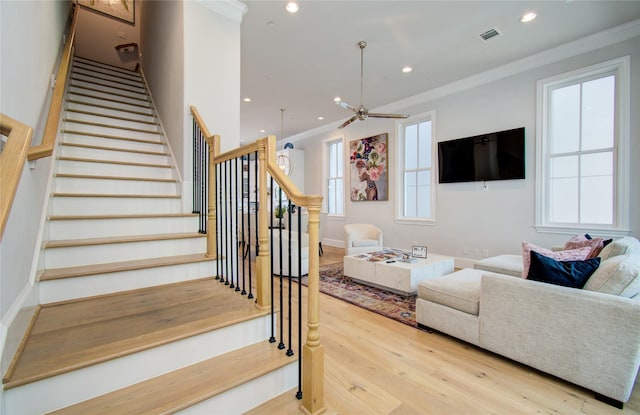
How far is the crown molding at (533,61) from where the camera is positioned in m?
3.38

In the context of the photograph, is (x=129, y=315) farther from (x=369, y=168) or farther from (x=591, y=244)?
(x=369, y=168)

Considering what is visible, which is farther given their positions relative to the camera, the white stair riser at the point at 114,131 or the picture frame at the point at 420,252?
the picture frame at the point at 420,252

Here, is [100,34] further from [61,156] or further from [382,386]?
[382,386]

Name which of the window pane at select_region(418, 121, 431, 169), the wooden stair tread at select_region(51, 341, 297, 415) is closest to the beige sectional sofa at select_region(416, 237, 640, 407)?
the wooden stair tread at select_region(51, 341, 297, 415)

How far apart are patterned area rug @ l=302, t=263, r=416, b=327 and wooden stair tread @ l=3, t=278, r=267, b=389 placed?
1.65m

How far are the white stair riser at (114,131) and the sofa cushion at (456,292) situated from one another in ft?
11.8

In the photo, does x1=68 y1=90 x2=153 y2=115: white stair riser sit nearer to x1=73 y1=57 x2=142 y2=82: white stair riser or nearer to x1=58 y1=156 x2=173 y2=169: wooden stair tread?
x1=73 y1=57 x2=142 y2=82: white stair riser

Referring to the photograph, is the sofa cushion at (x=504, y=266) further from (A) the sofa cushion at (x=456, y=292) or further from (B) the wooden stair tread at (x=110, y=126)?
(B) the wooden stair tread at (x=110, y=126)

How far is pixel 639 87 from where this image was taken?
3.29 m

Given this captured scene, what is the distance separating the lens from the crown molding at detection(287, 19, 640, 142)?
3383 mm

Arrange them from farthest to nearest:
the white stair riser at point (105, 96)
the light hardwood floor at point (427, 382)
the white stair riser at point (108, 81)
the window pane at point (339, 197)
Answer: the window pane at point (339, 197) → the white stair riser at point (108, 81) → the white stair riser at point (105, 96) → the light hardwood floor at point (427, 382)

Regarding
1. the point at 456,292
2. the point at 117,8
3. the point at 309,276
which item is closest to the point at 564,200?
the point at 456,292

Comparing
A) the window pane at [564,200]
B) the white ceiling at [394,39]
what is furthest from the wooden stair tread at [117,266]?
the window pane at [564,200]

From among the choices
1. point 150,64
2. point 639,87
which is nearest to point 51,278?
point 150,64
